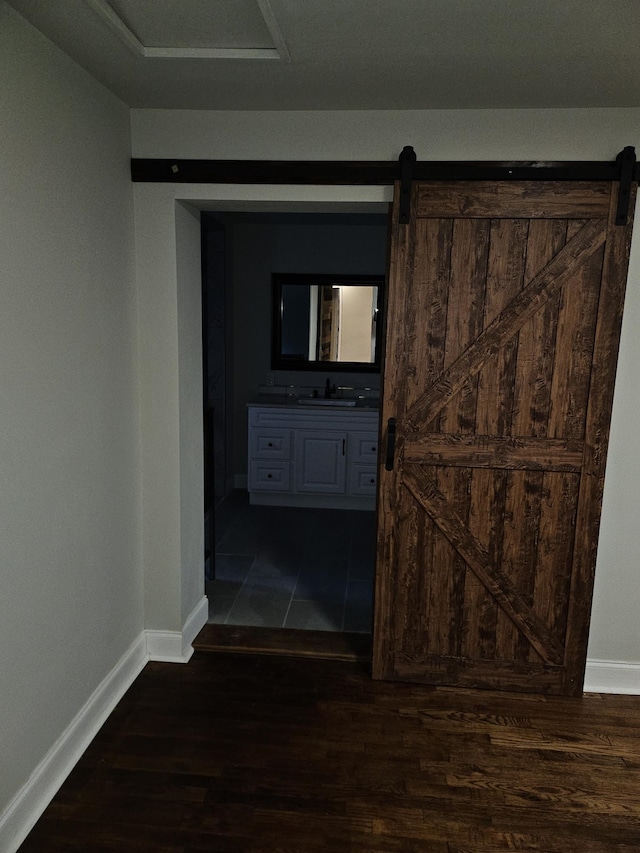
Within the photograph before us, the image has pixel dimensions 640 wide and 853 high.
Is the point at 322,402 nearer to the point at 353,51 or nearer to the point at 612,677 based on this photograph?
the point at 612,677

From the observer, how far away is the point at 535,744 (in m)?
2.52

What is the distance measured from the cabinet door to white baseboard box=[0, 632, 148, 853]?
2.44 m

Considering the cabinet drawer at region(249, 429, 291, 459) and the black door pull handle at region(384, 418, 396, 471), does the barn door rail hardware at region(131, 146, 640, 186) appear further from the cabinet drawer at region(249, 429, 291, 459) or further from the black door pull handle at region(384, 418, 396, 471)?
the cabinet drawer at region(249, 429, 291, 459)

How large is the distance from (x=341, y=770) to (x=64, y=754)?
0.99 m

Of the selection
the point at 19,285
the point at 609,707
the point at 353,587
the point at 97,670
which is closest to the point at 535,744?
the point at 609,707

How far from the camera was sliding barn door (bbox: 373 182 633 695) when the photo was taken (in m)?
2.58

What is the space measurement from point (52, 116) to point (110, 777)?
7.43 feet

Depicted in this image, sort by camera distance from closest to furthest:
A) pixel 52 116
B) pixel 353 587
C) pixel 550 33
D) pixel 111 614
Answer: pixel 550 33 → pixel 52 116 → pixel 111 614 → pixel 353 587

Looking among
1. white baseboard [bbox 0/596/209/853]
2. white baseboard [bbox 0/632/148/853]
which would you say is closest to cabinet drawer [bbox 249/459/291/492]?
white baseboard [bbox 0/596/209/853]

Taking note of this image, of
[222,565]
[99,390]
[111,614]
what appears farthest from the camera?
[222,565]

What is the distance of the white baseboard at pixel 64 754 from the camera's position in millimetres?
1975

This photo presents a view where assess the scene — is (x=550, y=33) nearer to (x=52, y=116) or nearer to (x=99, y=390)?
(x=52, y=116)

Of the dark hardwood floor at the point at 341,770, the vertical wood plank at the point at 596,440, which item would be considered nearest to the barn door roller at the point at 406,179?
the vertical wood plank at the point at 596,440

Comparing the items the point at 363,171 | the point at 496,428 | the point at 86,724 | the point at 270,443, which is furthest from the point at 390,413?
the point at 270,443
